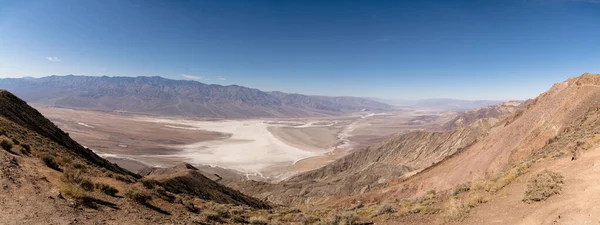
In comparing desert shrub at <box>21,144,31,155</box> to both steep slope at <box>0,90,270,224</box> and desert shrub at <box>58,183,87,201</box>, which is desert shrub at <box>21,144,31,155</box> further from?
desert shrub at <box>58,183,87,201</box>

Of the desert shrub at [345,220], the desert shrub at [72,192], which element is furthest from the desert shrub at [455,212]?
the desert shrub at [72,192]

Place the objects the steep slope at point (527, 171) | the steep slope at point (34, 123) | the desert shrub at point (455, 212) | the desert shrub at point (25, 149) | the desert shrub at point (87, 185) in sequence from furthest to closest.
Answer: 1. the steep slope at point (34, 123)
2. the desert shrub at point (25, 149)
3. the desert shrub at point (87, 185)
4. the desert shrub at point (455, 212)
5. the steep slope at point (527, 171)

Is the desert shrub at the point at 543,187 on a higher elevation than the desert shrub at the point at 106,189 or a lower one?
higher

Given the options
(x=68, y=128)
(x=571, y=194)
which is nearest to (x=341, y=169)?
(x=571, y=194)

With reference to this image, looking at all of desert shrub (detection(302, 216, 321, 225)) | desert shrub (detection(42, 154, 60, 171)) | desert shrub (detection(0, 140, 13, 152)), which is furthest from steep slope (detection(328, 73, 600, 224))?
desert shrub (detection(0, 140, 13, 152))

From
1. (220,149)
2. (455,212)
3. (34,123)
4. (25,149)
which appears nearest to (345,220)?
(455,212)

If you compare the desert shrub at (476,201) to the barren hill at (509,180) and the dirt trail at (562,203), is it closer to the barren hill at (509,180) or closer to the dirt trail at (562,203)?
the barren hill at (509,180)

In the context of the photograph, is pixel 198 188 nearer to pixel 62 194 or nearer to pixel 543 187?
pixel 62 194
